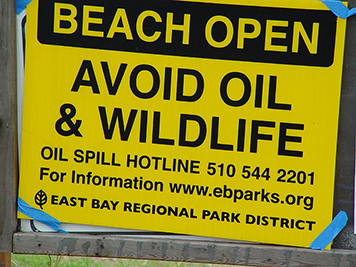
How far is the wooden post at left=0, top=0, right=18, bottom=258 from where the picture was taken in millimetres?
2869

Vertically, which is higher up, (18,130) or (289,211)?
(18,130)

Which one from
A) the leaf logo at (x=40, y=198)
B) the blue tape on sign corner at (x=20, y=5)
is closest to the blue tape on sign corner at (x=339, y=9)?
the blue tape on sign corner at (x=20, y=5)

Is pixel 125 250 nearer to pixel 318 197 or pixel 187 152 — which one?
pixel 187 152

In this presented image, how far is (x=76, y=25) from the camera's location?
9.32 ft

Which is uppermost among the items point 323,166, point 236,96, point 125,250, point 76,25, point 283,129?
point 76,25

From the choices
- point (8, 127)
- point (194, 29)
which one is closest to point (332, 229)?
point (194, 29)

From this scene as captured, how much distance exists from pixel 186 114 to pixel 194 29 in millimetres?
495

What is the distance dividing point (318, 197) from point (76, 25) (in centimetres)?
173

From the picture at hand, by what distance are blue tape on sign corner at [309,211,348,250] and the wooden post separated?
72.3 inches

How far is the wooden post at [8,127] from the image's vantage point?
2869 millimetres

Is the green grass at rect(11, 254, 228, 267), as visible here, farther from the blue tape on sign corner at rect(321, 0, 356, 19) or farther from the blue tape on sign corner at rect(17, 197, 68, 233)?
the blue tape on sign corner at rect(321, 0, 356, 19)

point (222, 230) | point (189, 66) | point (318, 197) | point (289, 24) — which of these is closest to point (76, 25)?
point (189, 66)

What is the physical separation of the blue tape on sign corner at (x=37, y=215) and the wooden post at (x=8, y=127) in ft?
0.14

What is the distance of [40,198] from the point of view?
293 centimetres
